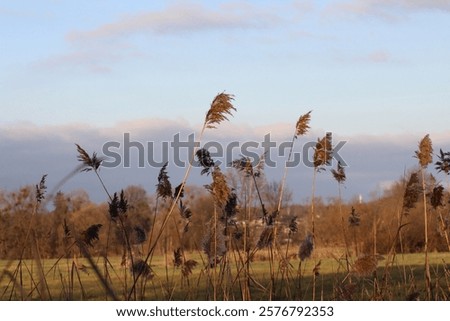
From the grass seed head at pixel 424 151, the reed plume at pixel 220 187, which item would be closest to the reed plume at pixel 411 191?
the grass seed head at pixel 424 151

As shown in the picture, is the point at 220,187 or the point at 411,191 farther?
the point at 411,191

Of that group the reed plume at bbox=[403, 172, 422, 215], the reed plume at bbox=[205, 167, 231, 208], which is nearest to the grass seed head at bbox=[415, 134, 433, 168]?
the reed plume at bbox=[403, 172, 422, 215]

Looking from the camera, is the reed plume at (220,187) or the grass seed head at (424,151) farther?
the grass seed head at (424,151)

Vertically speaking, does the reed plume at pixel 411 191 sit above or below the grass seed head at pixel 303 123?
below

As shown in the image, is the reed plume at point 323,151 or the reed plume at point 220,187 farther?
the reed plume at point 323,151

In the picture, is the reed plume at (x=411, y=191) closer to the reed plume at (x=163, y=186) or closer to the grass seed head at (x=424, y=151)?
the grass seed head at (x=424, y=151)

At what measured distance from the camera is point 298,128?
4.99m

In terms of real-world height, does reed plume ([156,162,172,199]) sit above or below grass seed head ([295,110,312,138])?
below

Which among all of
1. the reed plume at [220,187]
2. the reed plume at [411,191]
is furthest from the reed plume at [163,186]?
the reed plume at [411,191]

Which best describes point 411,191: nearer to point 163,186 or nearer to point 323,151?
point 323,151

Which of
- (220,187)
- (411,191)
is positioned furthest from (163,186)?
(411,191)

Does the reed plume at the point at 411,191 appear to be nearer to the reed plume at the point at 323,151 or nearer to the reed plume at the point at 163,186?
the reed plume at the point at 323,151

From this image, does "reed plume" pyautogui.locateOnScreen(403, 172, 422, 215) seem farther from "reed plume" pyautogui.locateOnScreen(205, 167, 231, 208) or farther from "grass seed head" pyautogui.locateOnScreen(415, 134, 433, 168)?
"reed plume" pyautogui.locateOnScreen(205, 167, 231, 208)

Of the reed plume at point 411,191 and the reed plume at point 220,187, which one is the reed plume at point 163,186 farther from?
the reed plume at point 411,191
